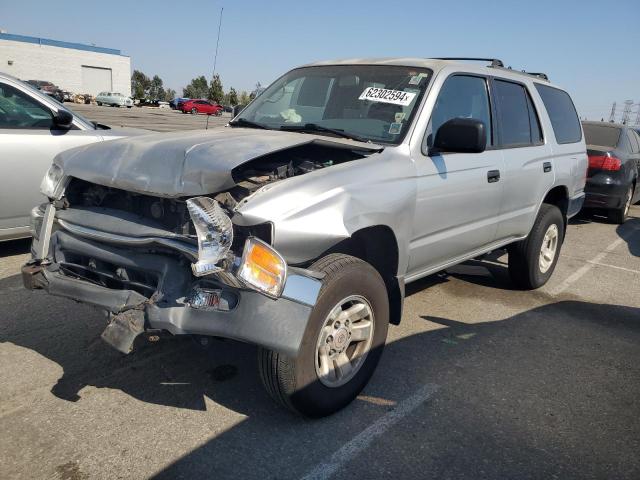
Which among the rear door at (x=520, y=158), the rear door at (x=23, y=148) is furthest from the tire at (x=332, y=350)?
the rear door at (x=23, y=148)

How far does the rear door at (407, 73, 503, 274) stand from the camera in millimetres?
3545

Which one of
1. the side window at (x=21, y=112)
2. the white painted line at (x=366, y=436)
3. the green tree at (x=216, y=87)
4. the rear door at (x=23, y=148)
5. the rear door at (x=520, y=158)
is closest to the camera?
the white painted line at (x=366, y=436)

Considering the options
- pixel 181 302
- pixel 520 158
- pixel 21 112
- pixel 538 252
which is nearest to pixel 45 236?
pixel 181 302

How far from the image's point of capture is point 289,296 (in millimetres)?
2520

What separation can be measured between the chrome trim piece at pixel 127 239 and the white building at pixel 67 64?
211 ft

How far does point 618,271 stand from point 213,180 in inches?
226

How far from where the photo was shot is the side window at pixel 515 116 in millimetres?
4469

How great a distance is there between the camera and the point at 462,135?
339 centimetres

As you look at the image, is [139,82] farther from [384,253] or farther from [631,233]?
[384,253]

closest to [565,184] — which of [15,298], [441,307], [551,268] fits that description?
[551,268]

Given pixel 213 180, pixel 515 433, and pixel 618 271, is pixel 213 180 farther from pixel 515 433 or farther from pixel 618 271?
pixel 618 271

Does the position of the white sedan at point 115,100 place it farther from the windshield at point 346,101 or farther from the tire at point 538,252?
the tire at point 538,252

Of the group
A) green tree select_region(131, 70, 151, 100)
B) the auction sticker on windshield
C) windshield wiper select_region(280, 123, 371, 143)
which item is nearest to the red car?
green tree select_region(131, 70, 151, 100)

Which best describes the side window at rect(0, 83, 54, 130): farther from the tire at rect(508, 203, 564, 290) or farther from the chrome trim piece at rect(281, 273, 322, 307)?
the tire at rect(508, 203, 564, 290)
